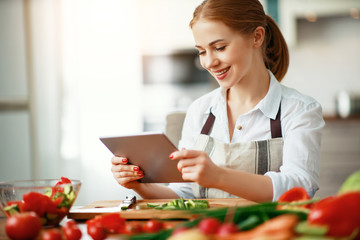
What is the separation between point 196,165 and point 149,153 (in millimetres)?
190

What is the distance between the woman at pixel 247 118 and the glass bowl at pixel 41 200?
285 mm

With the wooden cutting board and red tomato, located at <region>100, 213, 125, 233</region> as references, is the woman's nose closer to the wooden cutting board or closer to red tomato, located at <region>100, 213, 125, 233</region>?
the wooden cutting board

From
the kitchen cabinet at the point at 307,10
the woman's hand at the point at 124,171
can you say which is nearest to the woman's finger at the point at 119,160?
the woman's hand at the point at 124,171

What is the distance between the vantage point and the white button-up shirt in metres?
1.31

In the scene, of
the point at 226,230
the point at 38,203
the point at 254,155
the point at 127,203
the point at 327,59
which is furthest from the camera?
the point at 327,59

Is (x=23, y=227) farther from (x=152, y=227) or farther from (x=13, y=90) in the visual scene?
(x=13, y=90)

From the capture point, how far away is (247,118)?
5.20 ft

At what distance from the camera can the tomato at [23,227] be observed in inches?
32.7

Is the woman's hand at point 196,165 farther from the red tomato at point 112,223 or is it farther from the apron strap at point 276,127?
the apron strap at point 276,127

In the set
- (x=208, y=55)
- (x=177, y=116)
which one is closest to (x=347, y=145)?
(x=177, y=116)

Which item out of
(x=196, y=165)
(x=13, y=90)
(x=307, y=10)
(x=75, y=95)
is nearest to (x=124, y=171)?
(x=196, y=165)

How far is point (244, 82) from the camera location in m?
1.61

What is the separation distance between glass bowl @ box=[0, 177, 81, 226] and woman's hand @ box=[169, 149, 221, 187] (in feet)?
0.87

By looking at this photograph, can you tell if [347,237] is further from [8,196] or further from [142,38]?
[142,38]
